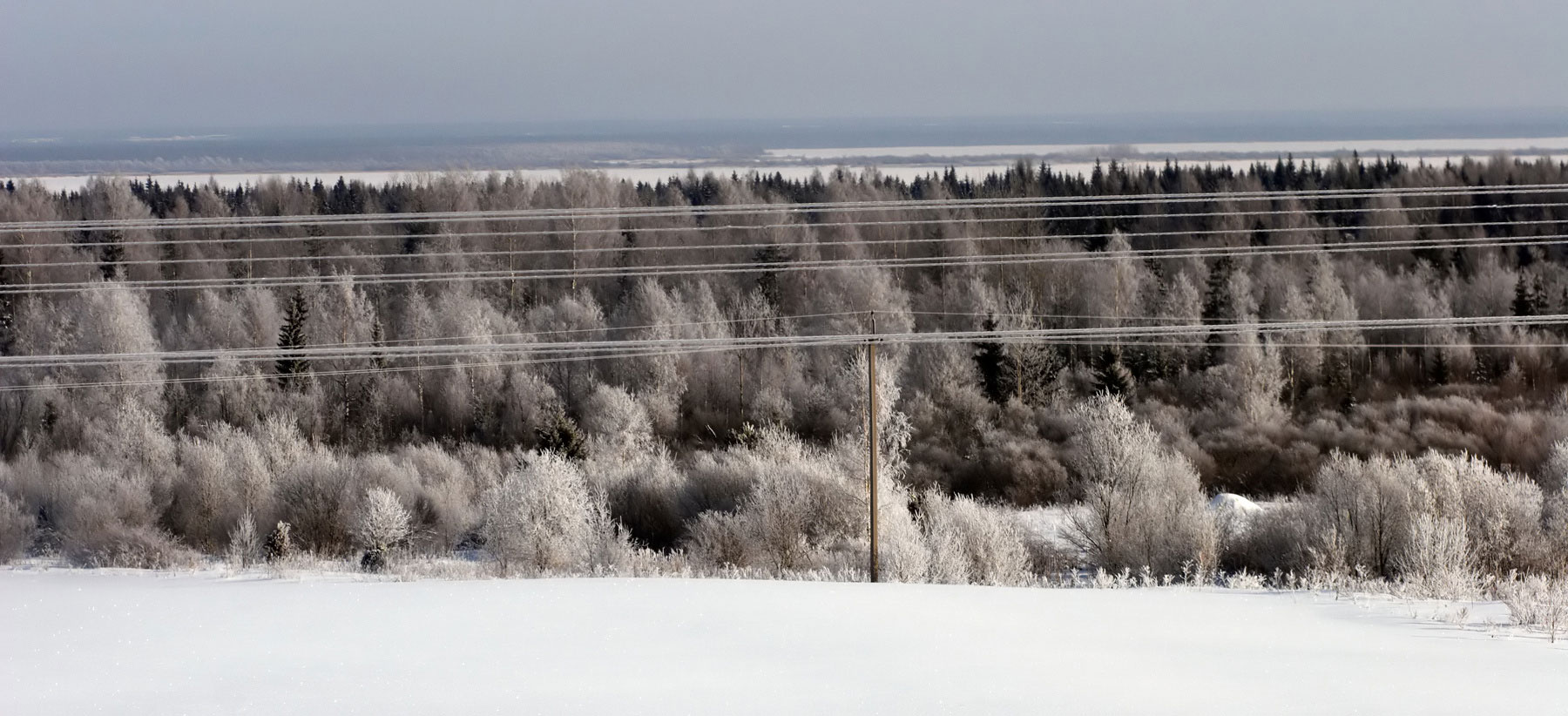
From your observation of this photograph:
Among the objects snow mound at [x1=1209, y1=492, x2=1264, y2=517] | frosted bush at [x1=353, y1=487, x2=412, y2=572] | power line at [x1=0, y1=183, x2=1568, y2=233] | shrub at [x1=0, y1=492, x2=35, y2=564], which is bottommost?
shrub at [x1=0, y1=492, x2=35, y2=564]

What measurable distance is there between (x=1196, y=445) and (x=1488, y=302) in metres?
20.0

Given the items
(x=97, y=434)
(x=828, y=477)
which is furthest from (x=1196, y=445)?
(x=97, y=434)

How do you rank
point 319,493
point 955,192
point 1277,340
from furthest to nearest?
point 955,192, point 1277,340, point 319,493

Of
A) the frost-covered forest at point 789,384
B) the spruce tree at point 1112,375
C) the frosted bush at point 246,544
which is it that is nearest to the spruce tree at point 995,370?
the frost-covered forest at point 789,384

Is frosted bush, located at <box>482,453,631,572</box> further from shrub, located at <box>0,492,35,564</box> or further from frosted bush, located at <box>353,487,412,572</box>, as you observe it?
shrub, located at <box>0,492,35,564</box>

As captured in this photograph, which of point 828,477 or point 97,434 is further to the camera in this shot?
point 97,434

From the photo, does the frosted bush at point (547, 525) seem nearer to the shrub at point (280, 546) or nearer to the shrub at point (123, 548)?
the shrub at point (280, 546)

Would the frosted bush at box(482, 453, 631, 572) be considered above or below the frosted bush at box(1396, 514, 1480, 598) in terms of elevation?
below

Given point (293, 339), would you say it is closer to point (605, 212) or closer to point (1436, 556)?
point (605, 212)

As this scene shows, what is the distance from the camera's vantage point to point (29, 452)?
36719 mm

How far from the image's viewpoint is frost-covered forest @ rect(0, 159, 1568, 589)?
80.4ft

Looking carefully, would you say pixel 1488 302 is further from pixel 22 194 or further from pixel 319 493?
pixel 22 194

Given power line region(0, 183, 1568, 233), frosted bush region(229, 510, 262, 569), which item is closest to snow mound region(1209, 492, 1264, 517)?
power line region(0, 183, 1568, 233)

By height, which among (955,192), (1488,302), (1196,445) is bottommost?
(1196,445)
